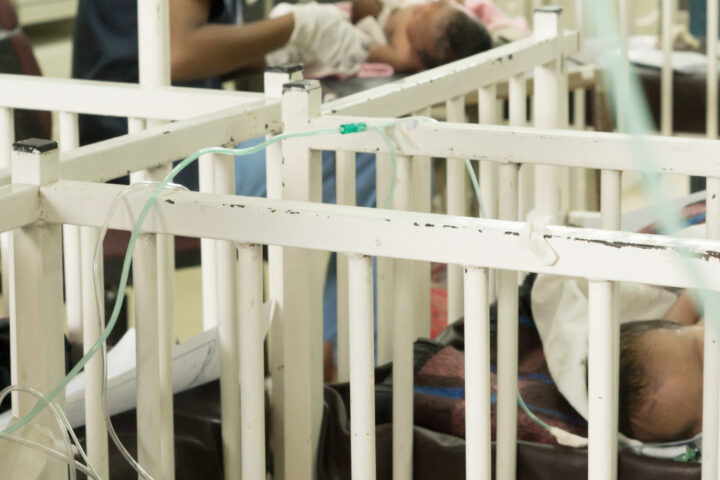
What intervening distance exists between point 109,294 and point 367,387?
54.3 inches

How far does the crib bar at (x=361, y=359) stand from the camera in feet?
2.74

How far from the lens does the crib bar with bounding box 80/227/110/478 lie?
2.98ft

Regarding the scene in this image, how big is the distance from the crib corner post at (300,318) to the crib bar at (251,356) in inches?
6.9

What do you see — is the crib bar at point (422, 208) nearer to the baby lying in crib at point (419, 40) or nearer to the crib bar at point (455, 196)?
the crib bar at point (455, 196)

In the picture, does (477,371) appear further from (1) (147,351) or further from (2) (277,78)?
(2) (277,78)

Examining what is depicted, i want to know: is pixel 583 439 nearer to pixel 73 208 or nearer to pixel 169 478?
pixel 169 478

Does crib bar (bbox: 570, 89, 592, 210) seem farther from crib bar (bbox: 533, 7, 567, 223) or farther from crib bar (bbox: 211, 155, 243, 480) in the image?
crib bar (bbox: 211, 155, 243, 480)

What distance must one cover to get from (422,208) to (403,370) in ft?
1.00

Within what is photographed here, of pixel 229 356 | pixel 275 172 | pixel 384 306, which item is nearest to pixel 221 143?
pixel 275 172

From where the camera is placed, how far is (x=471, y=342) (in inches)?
32.3

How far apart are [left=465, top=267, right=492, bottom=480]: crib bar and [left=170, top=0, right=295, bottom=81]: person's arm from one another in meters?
1.28

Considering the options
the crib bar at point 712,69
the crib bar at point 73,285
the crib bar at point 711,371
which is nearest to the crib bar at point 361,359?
the crib bar at point 711,371

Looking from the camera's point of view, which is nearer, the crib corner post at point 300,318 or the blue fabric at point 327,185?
the crib corner post at point 300,318

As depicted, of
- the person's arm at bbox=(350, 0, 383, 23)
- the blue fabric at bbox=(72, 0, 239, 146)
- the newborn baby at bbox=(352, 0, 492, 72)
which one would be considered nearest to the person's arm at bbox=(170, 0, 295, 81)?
the blue fabric at bbox=(72, 0, 239, 146)
